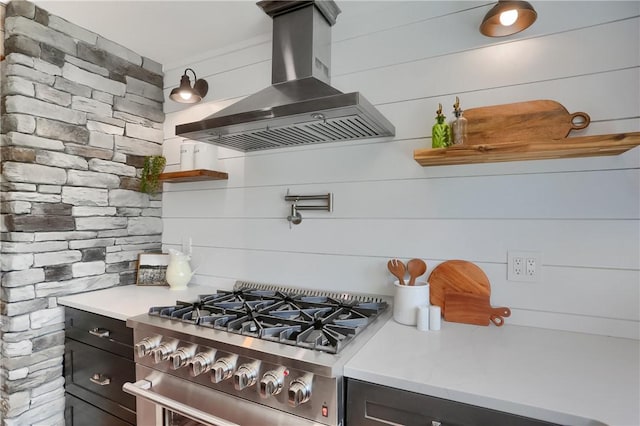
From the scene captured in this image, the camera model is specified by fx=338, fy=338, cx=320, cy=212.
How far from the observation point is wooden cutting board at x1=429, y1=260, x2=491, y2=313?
1423mm

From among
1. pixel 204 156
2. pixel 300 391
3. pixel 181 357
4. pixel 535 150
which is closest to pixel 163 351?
pixel 181 357

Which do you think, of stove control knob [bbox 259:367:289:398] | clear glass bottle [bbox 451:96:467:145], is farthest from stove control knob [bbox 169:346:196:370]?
clear glass bottle [bbox 451:96:467:145]

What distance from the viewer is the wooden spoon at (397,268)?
153 cm

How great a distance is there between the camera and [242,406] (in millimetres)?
1152

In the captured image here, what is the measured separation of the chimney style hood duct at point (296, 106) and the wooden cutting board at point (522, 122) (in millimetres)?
361

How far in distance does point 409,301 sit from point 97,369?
59.4 inches

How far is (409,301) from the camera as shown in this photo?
1391 millimetres

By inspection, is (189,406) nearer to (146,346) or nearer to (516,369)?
(146,346)

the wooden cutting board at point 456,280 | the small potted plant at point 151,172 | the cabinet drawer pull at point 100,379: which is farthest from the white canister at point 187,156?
the wooden cutting board at point 456,280

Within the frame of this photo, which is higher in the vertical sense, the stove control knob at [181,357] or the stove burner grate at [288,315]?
the stove burner grate at [288,315]

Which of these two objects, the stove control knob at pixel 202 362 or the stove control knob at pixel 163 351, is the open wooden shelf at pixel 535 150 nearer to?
the stove control knob at pixel 202 362

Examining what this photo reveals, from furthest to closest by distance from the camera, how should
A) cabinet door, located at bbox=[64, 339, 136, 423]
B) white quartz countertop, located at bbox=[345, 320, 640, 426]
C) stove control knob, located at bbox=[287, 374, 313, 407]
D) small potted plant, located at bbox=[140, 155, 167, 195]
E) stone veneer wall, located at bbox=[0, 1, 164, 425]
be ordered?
small potted plant, located at bbox=[140, 155, 167, 195]
stone veneer wall, located at bbox=[0, 1, 164, 425]
cabinet door, located at bbox=[64, 339, 136, 423]
stove control knob, located at bbox=[287, 374, 313, 407]
white quartz countertop, located at bbox=[345, 320, 640, 426]

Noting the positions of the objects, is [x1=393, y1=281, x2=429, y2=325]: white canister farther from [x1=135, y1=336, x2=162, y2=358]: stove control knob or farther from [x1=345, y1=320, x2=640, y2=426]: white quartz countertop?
[x1=135, y1=336, x2=162, y2=358]: stove control knob

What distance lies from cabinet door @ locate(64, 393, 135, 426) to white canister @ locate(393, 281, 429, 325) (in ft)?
4.12
